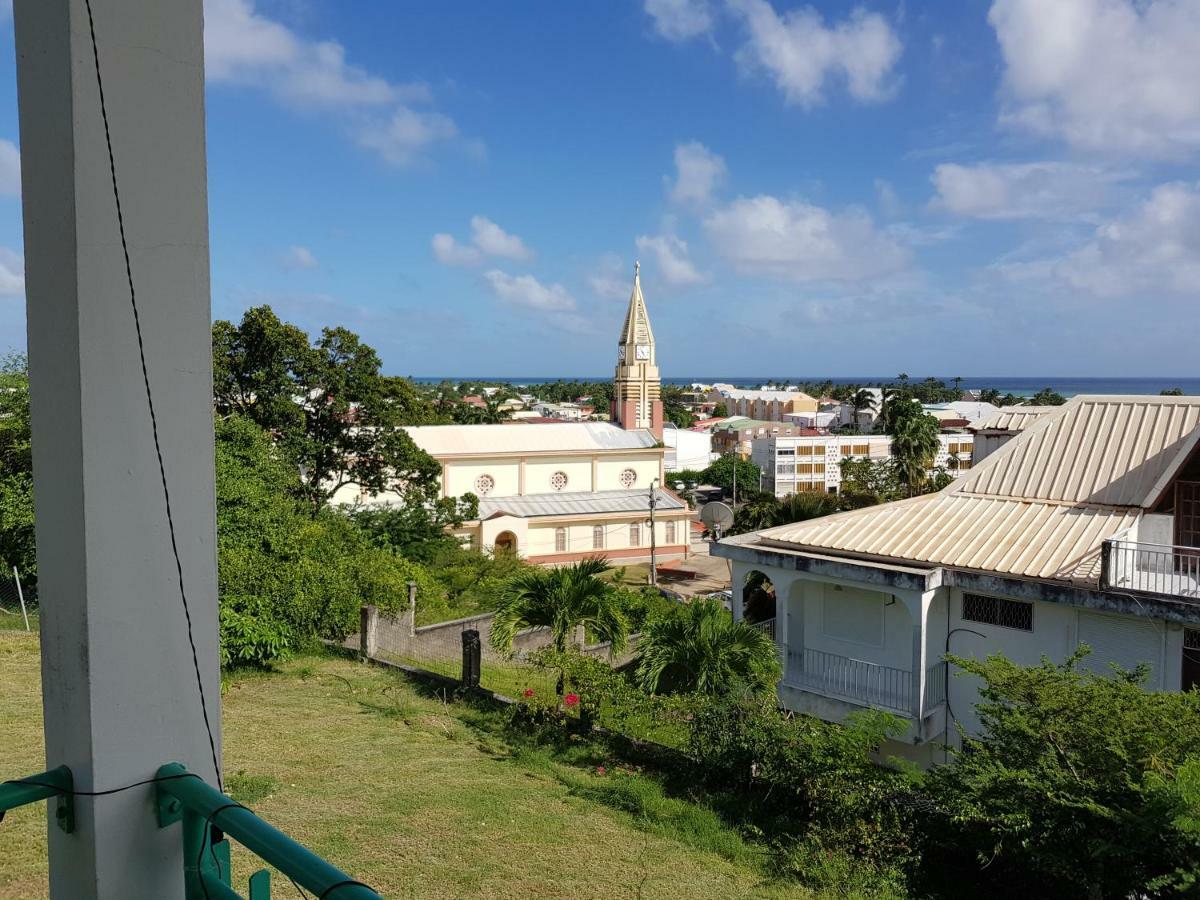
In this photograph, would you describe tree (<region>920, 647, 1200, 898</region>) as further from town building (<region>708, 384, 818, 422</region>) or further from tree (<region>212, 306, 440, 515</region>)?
town building (<region>708, 384, 818, 422</region>)

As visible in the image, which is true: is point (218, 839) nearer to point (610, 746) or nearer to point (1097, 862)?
point (1097, 862)

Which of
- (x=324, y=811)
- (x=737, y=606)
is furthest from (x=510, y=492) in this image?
(x=324, y=811)

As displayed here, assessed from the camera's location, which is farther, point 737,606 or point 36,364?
point 737,606

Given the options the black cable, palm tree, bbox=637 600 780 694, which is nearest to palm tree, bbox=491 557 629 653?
palm tree, bbox=637 600 780 694

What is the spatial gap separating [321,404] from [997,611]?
59.6 feet

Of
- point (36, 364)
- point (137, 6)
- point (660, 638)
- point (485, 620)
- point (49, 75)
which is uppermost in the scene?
point (137, 6)

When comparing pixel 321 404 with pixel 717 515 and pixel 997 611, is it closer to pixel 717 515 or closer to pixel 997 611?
pixel 717 515

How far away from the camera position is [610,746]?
9.36 m

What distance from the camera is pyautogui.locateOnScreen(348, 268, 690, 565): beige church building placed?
34219 mm

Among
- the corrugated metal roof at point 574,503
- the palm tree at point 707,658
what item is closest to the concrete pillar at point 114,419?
the palm tree at point 707,658

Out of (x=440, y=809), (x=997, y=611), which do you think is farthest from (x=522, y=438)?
(x=440, y=809)

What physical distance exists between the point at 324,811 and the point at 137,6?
6.40 m

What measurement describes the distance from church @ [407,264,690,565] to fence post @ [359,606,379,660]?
18996mm

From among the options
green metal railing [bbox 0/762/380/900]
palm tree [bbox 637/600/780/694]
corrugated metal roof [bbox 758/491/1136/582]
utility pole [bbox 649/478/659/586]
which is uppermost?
green metal railing [bbox 0/762/380/900]
